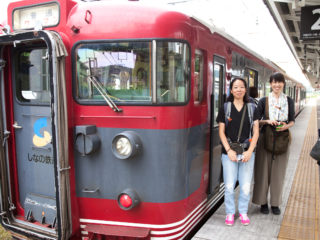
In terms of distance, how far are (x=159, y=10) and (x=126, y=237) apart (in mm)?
2148

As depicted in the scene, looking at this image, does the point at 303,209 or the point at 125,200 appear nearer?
the point at 125,200

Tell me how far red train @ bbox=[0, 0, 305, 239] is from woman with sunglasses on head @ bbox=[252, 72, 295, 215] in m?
0.83

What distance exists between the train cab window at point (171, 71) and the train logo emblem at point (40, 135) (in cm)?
122

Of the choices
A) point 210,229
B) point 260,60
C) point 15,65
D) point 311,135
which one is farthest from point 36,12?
point 311,135

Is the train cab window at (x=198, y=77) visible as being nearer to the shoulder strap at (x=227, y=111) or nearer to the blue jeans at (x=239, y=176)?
the shoulder strap at (x=227, y=111)

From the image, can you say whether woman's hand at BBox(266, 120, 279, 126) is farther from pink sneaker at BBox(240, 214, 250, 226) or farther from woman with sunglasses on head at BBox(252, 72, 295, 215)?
pink sneaker at BBox(240, 214, 250, 226)

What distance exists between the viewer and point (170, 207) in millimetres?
2838

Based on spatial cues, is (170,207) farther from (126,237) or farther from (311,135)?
(311,135)

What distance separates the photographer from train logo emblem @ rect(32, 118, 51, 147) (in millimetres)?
3057

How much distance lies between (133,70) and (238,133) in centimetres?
129

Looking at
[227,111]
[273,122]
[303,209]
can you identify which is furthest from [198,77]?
[303,209]

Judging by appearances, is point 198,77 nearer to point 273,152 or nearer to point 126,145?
point 126,145

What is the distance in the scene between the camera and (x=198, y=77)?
125 inches

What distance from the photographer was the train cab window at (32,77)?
306 cm
